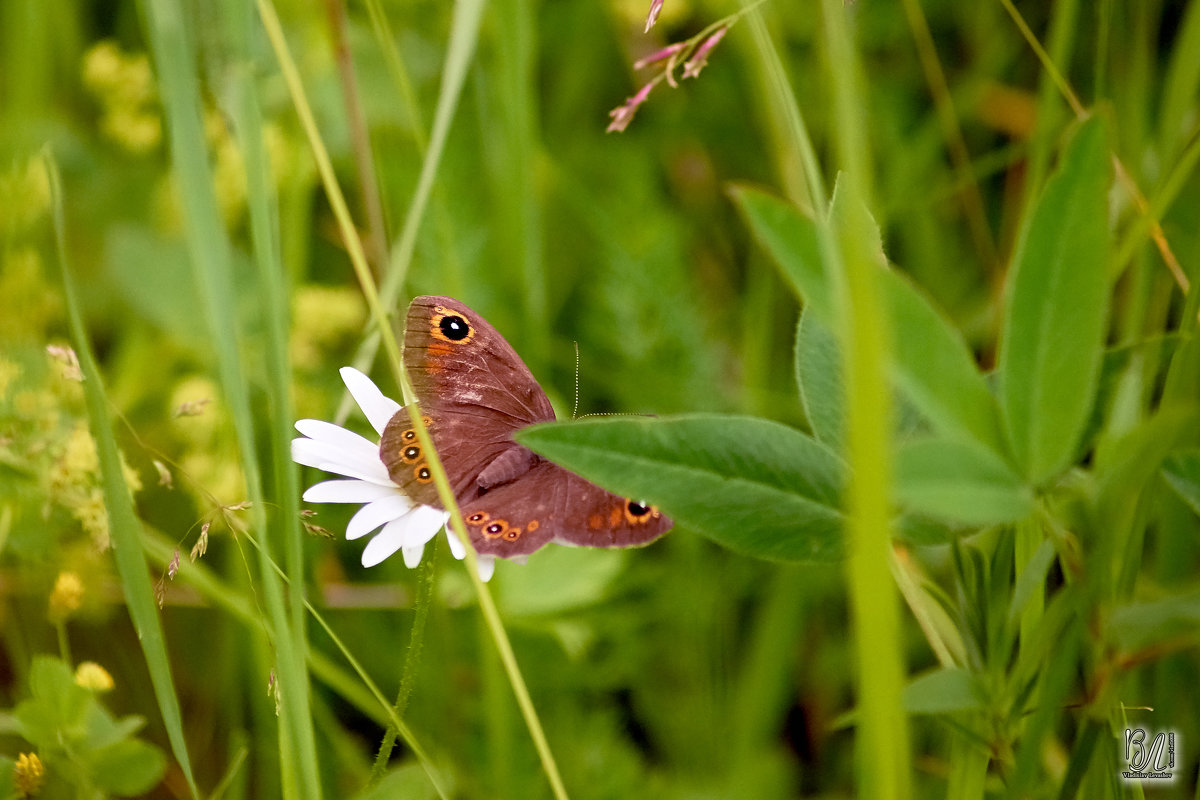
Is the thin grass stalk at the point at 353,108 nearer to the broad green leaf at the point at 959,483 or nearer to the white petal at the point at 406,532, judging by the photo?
the white petal at the point at 406,532

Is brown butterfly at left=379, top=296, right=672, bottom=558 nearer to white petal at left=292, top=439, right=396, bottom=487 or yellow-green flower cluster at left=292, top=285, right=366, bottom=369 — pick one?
white petal at left=292, top=439, right=396, bottom=487

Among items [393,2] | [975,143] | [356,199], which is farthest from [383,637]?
[975,143]

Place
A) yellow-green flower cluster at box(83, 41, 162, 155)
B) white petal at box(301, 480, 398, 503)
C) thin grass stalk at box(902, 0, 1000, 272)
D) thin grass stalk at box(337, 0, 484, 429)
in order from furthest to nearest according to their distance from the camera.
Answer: yellow-green flower cluster at box(83, 41, 162, 155), thin grass stalk at box(902, 0, 1000, 272), thin grass stalk at box(337, 0, 484, 429), white petal at box(301, 480, 398, 503)

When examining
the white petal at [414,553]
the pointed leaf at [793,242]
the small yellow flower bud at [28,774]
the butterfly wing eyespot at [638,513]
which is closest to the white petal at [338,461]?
the white petal at [414,553]

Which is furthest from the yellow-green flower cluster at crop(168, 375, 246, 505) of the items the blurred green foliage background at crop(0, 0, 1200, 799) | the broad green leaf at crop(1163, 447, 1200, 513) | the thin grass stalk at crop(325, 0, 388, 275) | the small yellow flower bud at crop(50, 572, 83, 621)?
the broad green leaf at crop(1163, 447, 1200, 513)

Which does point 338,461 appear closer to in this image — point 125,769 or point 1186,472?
point 125,769

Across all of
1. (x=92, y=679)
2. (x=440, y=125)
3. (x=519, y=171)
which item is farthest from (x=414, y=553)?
(x=519, y=171)

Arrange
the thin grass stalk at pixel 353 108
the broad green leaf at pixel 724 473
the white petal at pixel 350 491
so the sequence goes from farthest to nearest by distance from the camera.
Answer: the thin grass stalk at pixel 353 108, the white petal at pixel 350 491, the broad green leaf at pixel 724 473
